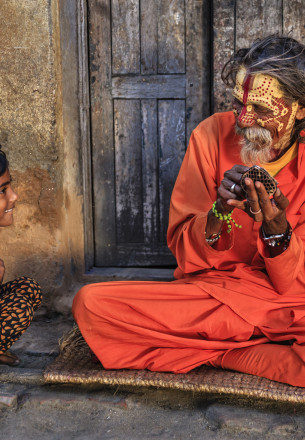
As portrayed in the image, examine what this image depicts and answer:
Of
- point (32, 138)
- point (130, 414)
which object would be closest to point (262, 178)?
point (130, 414)

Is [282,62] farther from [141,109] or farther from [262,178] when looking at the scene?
[141,109]

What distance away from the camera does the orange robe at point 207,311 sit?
2510 millimetres

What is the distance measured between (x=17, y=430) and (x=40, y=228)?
1.50 m

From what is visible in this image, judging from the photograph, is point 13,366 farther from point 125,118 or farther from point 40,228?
point 125,118

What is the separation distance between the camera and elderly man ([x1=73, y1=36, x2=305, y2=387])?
251 centimetres

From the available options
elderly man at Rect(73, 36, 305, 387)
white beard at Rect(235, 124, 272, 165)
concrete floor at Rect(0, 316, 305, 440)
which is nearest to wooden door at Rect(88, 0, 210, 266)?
elderly man at Rect(73, 36, 305, 387)

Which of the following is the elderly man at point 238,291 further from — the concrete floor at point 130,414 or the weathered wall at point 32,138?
the weathered wall at point 32,138

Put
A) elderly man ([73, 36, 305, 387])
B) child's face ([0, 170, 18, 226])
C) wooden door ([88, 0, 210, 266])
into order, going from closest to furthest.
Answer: elderly man ([73, 36, 305, 387]) < child's face ([0, 170, 18, 226]) < wooden door ([88, 0, 210, 266])

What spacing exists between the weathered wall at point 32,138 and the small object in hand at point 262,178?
62.6 inches

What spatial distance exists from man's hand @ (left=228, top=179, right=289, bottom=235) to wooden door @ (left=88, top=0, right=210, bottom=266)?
5.25 ft

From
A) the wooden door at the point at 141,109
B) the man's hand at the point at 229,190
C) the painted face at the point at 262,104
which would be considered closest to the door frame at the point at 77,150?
the wooden door at the point at 141,109

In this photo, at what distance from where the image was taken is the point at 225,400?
2.44 m

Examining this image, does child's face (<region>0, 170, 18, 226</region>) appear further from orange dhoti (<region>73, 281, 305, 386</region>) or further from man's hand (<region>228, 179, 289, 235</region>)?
man's hand (<region>228, 179, 289, 235</region>)

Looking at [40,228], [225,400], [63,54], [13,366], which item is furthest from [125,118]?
[225,400]
